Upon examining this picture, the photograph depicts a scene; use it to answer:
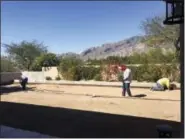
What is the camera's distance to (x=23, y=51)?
154ft

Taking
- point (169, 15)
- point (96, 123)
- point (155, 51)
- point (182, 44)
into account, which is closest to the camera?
point (182, 44)

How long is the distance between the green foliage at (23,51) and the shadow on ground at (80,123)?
110 ft

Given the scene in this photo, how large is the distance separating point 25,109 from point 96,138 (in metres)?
4.79

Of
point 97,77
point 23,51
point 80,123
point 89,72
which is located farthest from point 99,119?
point 23,51

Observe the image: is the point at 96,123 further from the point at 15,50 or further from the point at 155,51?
the point at 15,50

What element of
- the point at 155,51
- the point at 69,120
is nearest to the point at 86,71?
the point at 155,51

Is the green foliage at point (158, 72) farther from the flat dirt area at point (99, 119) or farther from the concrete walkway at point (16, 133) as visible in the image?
the concrete walkway at point (16, 133)

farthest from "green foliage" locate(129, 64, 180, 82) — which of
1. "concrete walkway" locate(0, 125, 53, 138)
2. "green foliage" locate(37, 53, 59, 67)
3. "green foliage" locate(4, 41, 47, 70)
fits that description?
"green foliage" locate(4, 41, 47, 70)

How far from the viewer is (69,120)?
9188 mm

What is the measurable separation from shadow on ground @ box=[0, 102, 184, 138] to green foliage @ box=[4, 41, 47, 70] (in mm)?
33594

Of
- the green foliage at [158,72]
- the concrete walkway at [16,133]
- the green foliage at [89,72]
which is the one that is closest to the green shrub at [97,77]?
the green foliage at [89,72]

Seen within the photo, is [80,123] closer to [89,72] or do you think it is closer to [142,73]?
[142,73]

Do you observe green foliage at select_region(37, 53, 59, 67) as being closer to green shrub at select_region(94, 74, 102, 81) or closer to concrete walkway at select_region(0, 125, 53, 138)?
green shrub at select_region(94, 74, 102, 81)

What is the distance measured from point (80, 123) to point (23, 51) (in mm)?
39412
